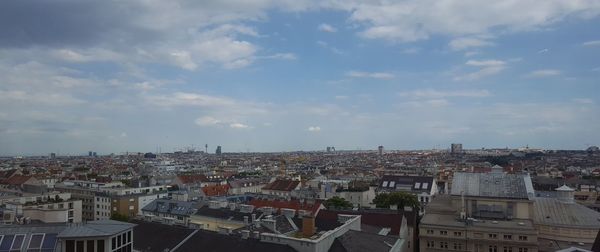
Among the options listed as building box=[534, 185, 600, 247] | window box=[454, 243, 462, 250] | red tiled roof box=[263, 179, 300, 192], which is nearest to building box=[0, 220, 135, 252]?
window box=[454, 243, 462, 250]

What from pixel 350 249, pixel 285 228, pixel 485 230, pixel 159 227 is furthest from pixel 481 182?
pixel 159 227

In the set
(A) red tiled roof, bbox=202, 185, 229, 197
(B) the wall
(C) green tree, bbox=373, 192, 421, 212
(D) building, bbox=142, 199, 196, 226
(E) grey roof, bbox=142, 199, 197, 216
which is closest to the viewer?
(B) the wall

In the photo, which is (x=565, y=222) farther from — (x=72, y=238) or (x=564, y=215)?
(x=72, y=238)

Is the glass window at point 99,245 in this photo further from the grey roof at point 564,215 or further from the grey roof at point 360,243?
the grey roof at point 564,215

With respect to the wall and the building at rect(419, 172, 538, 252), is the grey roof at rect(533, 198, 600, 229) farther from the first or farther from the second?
the wall

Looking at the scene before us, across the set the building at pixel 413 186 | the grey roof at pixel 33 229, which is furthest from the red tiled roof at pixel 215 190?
the grey roof at pixel 33 229

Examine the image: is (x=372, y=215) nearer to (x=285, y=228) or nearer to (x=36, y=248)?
(x=285, y=228)

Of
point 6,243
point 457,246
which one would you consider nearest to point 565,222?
point 457,246
